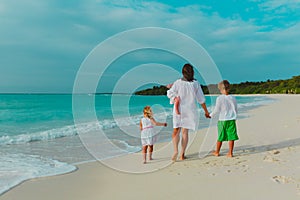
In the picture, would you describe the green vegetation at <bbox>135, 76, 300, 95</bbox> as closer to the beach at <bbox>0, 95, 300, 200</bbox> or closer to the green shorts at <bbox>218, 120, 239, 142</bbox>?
the green shorts at <bbox>218, 120, 239, 142</bbox>

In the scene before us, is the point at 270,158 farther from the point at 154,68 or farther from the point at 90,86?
the point at 90,86

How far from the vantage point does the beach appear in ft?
10.9

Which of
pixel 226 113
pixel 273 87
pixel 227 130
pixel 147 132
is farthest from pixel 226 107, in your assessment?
pixel 273 87

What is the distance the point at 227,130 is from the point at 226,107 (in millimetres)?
470

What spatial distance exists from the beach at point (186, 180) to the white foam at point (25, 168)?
0.22 m

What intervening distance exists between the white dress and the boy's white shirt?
46cm

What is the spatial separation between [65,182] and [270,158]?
3630 mm

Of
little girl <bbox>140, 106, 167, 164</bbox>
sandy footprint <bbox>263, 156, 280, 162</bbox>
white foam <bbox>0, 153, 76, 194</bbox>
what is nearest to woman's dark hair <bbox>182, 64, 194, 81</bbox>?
little girl <bbox>140, 106, 167, 164</bbox>

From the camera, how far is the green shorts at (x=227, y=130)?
16.9 feet

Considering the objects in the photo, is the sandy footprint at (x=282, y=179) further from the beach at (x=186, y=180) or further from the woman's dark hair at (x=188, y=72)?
the woman's dark hair at (x=188, y=72)

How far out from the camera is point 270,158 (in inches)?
186

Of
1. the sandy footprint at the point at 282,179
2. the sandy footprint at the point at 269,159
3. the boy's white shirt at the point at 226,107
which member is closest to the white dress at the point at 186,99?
the boy's white shirt at the point at 226,107

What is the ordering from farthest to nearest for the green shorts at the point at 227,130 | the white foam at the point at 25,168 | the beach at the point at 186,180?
the green shorts at the point at 227,130
the white foam at the point at 25,168
the beach at the point at 186,180

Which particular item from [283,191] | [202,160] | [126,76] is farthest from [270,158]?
[126,76]
